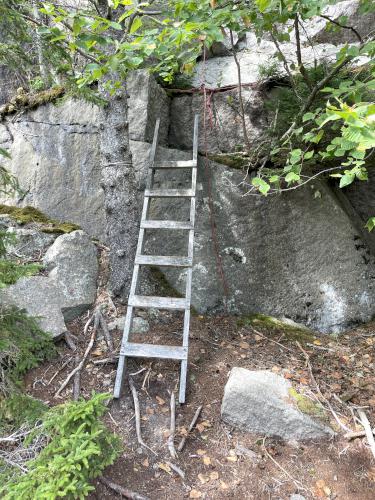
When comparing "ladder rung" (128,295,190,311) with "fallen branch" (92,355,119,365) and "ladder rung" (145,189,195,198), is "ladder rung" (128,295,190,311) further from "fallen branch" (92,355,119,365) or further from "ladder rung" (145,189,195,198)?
"ladder rung" (145,189,195,198)

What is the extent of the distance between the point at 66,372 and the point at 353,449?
8.39 feet

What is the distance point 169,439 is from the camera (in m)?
2.94

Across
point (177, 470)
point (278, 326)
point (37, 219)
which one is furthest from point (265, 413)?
point (37, 219)

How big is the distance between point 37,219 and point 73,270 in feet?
4.81

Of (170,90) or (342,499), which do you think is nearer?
(342,499)

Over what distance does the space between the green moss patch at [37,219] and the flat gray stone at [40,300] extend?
105 cm

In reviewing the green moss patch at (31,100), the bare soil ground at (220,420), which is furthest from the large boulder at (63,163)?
the bare soil ground at (220,420)

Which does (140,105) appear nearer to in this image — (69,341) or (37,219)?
(37,219)

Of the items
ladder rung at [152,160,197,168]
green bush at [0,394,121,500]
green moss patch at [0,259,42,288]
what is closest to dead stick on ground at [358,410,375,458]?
green bush at [0,394,121,500]

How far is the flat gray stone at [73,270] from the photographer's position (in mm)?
4113

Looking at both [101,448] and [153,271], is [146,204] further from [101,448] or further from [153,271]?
[101,448]

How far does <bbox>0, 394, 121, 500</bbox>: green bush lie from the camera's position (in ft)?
6.16

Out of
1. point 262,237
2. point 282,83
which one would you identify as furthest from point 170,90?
point 262,237

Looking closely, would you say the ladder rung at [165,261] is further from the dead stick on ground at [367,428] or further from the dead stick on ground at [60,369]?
the dead stick on ground at [367,428]
